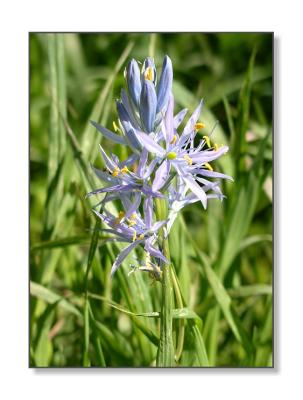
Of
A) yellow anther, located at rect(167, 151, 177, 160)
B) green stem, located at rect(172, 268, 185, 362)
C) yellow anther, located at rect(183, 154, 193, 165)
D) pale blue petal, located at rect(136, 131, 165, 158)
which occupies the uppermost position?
pale blue petal, located at rect(136, 131, 165, 158)

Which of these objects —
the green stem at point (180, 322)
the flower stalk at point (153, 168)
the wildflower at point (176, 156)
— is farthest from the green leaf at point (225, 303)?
the wildflower at point (176, 156)

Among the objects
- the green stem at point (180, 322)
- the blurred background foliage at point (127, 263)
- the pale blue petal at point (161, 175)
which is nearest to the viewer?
the pale blue petal at point (161, 175)

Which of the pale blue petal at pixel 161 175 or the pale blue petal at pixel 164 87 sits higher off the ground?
the pale blue petal at pixel 164 87

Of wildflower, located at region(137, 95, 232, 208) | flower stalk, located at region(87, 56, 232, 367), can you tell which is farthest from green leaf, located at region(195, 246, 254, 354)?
wildflower, located at region(137, 95, 232, 208)

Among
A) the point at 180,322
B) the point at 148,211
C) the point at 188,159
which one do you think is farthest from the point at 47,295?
the point at 188,159

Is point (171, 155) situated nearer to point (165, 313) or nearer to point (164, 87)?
point (164, 87)

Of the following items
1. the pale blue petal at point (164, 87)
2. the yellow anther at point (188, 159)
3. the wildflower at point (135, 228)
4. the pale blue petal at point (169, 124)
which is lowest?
the wildflower at point (135, 228)

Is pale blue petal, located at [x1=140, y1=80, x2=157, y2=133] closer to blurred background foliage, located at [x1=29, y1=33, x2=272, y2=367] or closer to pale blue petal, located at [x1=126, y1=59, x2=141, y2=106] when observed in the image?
pale blue petal, located at [x1=126, y1=59, x2=141, y2=106]

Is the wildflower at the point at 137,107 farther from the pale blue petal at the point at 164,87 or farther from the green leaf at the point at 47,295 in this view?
the green leaf at the point at 47,295
